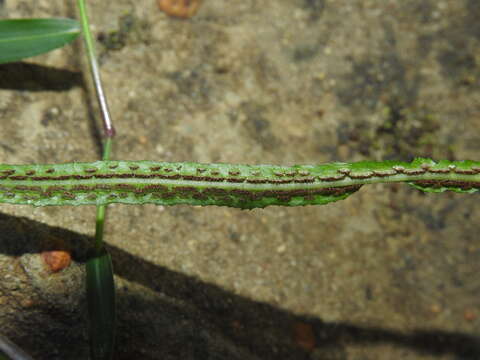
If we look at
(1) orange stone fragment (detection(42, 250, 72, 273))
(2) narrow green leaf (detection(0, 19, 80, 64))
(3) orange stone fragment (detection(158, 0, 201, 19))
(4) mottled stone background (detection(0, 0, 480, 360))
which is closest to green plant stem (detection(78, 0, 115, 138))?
(2) narrow green leaf (detection(0, 19, 80, 64))

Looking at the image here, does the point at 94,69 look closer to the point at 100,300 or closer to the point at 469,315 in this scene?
the point at 100,300

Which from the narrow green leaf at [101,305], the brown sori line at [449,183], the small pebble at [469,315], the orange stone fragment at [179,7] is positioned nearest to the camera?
the brown sori line at [449,183]

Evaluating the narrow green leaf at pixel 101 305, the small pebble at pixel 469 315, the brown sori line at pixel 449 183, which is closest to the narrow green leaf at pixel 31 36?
the narrow green leaf at pixel 101 305

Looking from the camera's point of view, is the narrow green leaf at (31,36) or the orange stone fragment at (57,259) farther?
the narrow green leaf at (31,36)

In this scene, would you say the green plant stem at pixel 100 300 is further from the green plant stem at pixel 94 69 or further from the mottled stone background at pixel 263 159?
the green plant stem at pixel 94 69

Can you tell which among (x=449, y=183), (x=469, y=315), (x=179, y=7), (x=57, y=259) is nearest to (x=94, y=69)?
(x=57, y=259)

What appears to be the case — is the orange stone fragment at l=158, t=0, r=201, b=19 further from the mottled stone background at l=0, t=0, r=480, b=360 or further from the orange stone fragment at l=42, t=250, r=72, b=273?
the orange stone fragment at l=42, t=250, r=72, b=273
